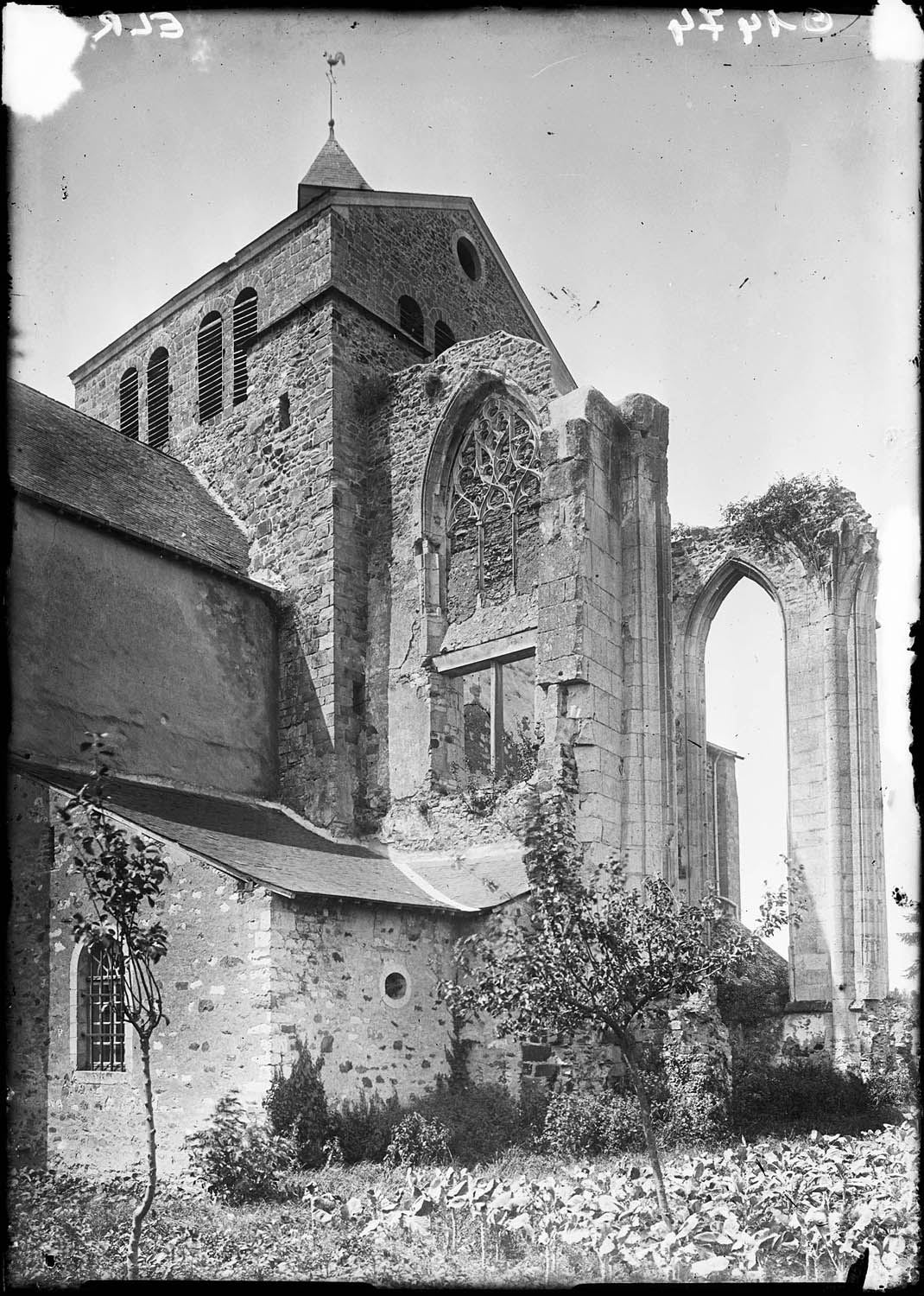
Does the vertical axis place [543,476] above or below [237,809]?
above

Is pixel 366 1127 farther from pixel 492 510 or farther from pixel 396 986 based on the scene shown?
pixel 492 510

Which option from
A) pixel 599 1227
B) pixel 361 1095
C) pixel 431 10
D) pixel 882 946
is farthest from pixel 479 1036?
pixel 431 10

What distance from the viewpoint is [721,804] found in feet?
67.0

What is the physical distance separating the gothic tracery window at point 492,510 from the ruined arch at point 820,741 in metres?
1.99

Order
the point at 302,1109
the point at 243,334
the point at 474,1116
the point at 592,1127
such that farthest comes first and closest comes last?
the point at 243,334 < the point at 474,1116 < the point at 592,1127 < the point at 302,1109

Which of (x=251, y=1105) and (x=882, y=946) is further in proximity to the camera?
(x=882, y=946)

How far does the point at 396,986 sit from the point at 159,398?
11.5 meters

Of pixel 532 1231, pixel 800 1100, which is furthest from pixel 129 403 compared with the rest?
pixel 532 1231

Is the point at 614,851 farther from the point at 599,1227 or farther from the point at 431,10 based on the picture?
the point at 431,10

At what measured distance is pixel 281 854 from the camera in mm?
13172

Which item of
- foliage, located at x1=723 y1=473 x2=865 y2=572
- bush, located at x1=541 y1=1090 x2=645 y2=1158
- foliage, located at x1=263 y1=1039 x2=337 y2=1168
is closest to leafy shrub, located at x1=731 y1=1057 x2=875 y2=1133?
bush, located at x1=541 y1=1090 x2=645 y2=1158

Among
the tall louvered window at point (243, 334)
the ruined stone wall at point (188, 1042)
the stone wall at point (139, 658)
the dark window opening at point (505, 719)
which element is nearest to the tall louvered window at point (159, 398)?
the tall louvered window at point (243, 334)

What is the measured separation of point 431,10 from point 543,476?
7.69m

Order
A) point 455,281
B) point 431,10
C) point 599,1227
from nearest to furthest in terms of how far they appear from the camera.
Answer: point 431,10, point 599,1227, point 455,281
